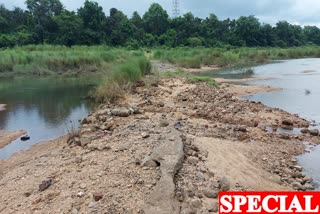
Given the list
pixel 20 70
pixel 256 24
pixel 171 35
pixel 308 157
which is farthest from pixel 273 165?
pixel 256 24

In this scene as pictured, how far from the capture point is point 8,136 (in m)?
10.3

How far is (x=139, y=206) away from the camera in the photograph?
4379 millimetres

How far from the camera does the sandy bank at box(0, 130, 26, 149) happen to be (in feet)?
32.0

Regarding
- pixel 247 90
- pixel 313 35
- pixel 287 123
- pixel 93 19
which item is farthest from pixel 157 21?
pixel 287 123

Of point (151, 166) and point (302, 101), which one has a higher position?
point (151, 166)

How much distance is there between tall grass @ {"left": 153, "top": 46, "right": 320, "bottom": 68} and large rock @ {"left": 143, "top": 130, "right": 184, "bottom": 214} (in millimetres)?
28471

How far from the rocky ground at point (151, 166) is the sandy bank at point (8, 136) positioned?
1324mm

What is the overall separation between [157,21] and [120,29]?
1126cm

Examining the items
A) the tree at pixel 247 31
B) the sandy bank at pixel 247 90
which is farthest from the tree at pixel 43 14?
the sandy bank at pixel 247 90

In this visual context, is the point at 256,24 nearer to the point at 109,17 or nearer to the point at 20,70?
the point at 109,17

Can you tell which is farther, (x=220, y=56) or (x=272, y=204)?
(x=220, y=56)

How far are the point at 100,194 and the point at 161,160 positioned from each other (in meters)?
1.12

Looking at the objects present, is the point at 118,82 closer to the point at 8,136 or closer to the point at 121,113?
the point at 121,113

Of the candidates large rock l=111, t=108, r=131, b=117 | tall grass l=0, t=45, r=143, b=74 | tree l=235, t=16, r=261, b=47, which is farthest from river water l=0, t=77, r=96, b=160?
tree l=235, t=16, r=261, b=47
